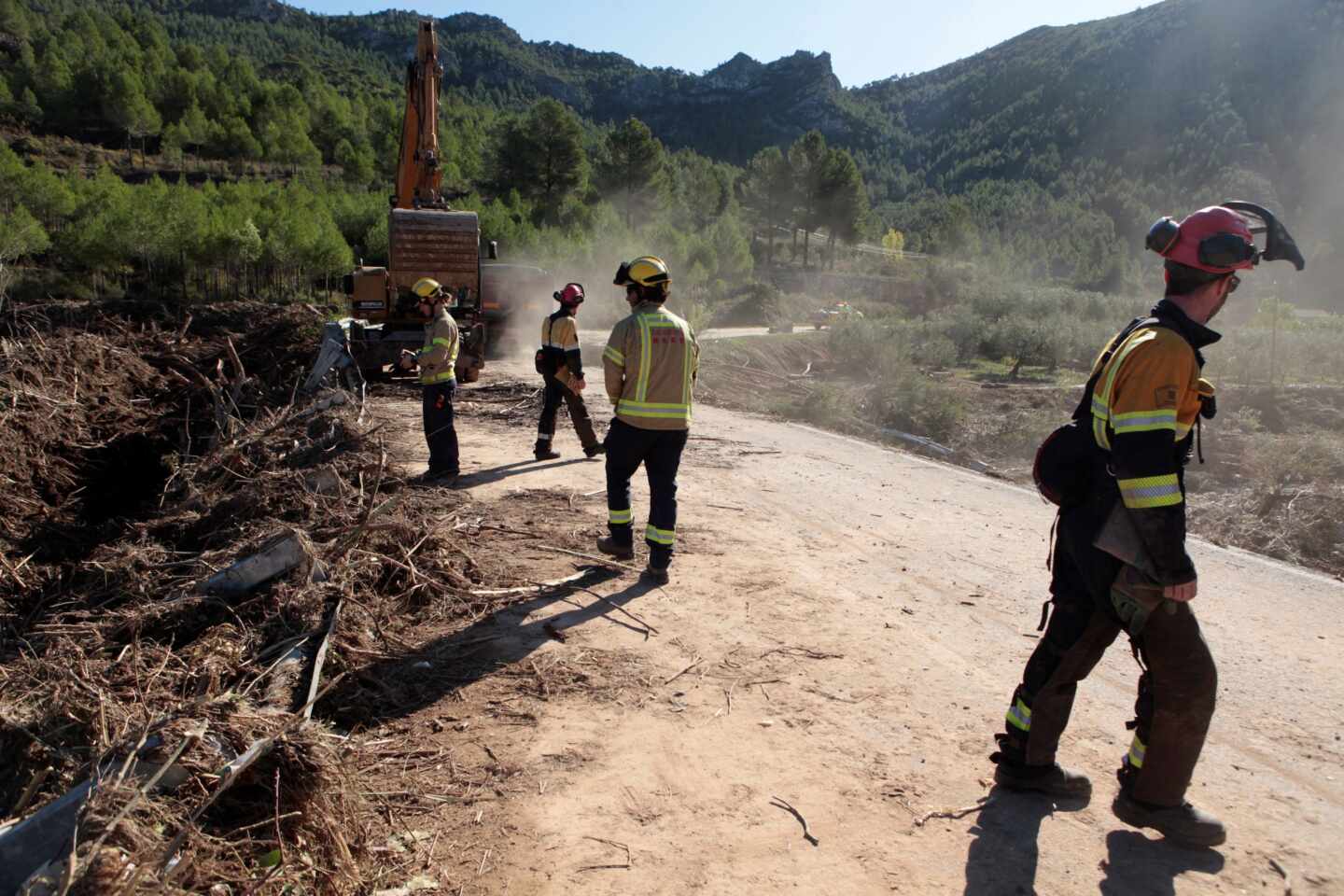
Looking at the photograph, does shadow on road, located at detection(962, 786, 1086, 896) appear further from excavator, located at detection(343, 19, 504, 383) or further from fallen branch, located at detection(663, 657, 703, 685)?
excavator, located at detection(343, 19, 504, 383)

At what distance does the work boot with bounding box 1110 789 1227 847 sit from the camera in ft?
9.73

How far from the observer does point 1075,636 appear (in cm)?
313

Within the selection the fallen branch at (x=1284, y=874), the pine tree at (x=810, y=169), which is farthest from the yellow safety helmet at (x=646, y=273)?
the pine tree at (x=810, y=169)

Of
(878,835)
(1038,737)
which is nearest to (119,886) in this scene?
(878,835)

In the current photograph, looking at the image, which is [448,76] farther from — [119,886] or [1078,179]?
[119,886]

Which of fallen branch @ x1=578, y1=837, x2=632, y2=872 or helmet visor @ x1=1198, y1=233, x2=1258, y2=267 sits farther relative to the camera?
fallen branch @ x1=578, y1=837, x2=632, y2=872

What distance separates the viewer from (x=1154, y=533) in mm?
2748

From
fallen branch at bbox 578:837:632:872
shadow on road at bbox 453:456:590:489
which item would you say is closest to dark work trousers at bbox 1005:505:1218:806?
fallen branch at bbox 578:837:632:872

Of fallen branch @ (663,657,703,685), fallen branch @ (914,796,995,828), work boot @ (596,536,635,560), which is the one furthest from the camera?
work boot @ (596,536,635,560)

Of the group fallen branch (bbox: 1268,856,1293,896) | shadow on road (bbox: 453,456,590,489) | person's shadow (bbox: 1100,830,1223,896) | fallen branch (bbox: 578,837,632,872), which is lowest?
shadow on road (bbox: 453,456,590,489)

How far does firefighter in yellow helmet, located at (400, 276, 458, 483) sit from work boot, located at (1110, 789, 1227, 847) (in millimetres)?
5842

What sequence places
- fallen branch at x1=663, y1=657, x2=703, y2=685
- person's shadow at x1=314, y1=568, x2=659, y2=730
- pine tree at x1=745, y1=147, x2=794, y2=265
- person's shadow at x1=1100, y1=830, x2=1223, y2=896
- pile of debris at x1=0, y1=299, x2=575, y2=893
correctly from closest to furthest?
pile of debris at x1=0, y1=299, x2=575, y2=893 < person's shadow at x1=1100, y1=830, x2=1223, y2=896 < person's shadow at x1=314, y1=568, x2=659, y2=730 < fallen branch at x1=663, y1=657, x2=703, y2=685 < pine tree at x1=745, y1=147, x2=794, y2=265

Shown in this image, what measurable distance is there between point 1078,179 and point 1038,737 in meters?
121

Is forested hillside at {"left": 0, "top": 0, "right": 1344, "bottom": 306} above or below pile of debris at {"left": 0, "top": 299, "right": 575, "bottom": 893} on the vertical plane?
above
